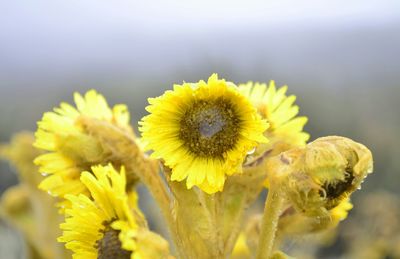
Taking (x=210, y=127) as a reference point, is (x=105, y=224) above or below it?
below

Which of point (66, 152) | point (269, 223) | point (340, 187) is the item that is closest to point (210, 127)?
point (269, 223)

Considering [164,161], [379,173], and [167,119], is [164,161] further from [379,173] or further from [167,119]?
[379,173]

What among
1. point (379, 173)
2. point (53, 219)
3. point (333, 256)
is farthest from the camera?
point (379, 173)

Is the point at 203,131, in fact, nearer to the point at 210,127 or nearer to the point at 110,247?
the point at 210,127

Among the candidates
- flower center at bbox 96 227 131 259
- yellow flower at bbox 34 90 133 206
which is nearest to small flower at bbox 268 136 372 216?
flower center at bbox 96 227 131 259

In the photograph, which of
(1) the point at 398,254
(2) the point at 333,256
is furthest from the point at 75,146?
(2) the point at 333,256

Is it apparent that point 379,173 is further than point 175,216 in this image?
Yes

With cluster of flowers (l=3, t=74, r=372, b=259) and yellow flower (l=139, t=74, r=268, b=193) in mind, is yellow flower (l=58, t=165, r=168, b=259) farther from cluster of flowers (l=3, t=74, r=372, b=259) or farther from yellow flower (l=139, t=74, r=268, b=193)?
yellow flower (l=139, t=74, r=268, b=193)
